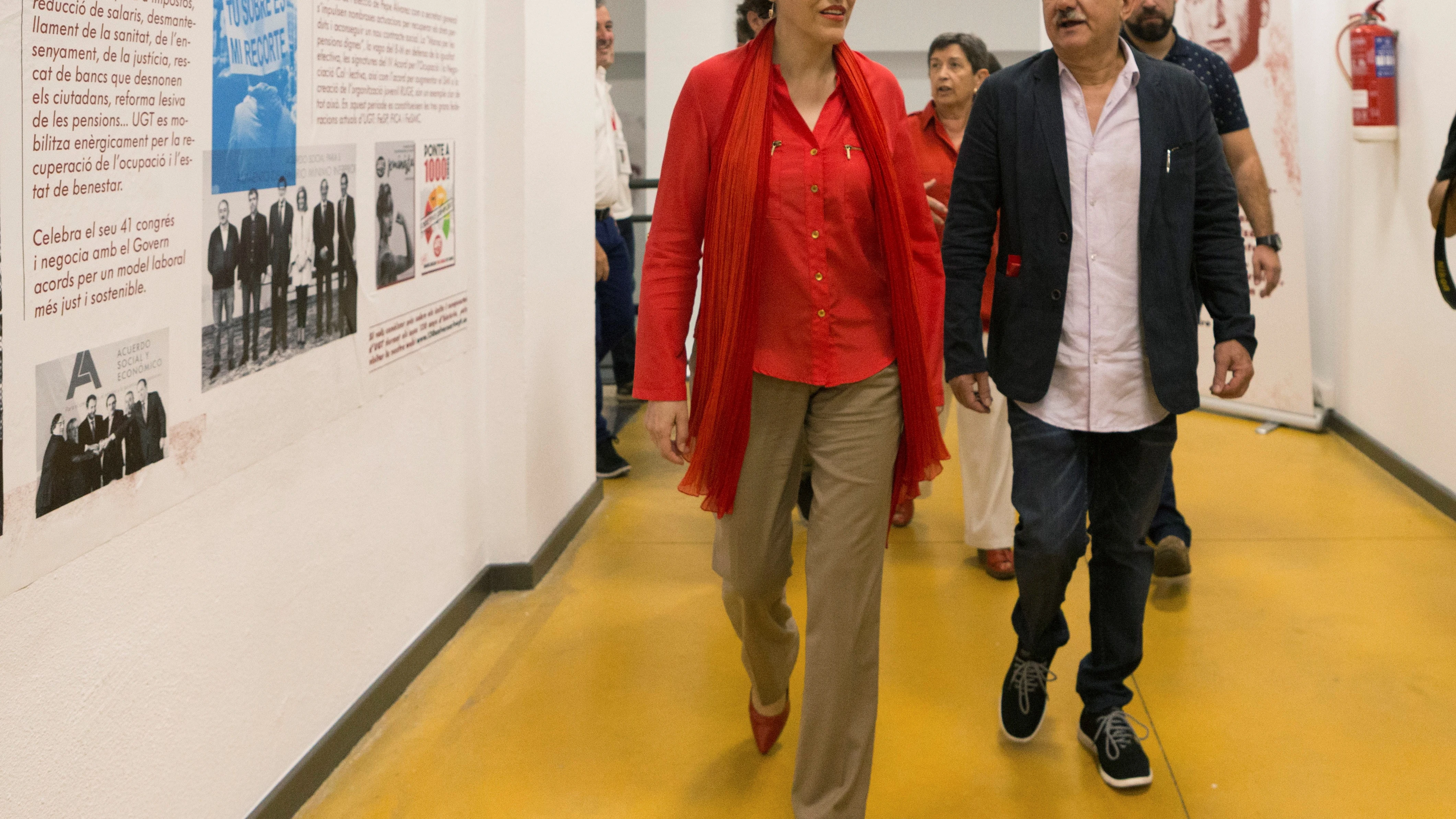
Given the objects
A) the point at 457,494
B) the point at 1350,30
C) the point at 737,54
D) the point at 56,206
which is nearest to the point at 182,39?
the point at 56,206

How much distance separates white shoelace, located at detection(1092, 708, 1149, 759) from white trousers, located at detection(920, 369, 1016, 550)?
131 centimetres

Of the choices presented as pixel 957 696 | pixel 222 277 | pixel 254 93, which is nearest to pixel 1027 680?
pixel 957 696

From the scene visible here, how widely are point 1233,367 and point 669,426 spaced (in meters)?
1.21

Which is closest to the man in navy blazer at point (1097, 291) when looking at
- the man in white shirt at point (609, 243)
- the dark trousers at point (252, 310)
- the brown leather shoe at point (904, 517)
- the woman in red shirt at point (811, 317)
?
the woman in red shirt at point (811, 317)

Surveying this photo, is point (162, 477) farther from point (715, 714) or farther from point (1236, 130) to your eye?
point (1236, 130)

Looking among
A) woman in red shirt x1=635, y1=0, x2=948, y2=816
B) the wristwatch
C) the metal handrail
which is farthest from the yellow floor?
the metal handrail

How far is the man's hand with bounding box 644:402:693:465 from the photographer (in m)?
2.53

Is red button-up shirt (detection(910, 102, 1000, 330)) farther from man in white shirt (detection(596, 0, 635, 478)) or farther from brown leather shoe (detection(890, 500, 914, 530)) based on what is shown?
man in white shirt (detection(596, 0, 635, 478))

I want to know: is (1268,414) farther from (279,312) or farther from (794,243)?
(279,312)

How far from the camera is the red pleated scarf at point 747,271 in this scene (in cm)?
245

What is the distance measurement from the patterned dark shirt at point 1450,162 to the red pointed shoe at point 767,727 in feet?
5.95

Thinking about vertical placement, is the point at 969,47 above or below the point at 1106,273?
above

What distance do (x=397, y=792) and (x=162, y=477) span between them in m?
1.00

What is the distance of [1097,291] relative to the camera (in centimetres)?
271
